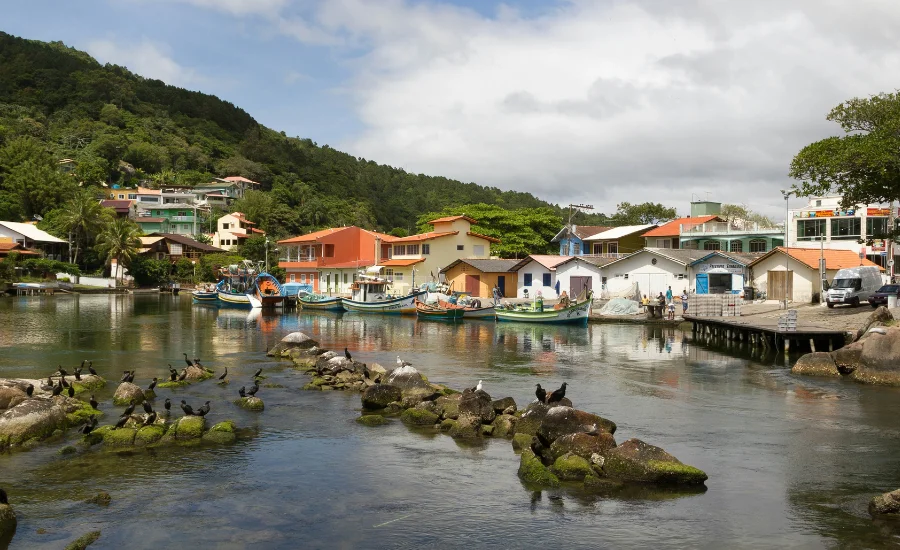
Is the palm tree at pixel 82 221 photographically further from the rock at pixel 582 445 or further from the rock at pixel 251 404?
the rock at pixel 582 445

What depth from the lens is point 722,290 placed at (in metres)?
54.3

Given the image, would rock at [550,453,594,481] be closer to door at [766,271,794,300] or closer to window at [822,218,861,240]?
door at [766,271,794,300]

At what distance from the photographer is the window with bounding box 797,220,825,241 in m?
61.2

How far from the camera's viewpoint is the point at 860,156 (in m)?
33.4

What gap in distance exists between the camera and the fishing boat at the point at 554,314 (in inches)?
1943

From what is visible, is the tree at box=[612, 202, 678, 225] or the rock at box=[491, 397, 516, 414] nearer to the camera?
the rock at box=[491, 397, 516, 414]

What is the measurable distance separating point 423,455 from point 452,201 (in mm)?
134767

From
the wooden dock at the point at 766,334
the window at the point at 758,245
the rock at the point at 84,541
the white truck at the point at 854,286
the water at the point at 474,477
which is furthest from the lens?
the window at the point at 758,245

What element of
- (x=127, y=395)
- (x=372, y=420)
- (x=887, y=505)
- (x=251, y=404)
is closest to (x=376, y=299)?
(x=127, y=395)

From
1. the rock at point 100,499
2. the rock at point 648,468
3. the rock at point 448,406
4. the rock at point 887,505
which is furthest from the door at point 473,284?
the rock at point 887,505

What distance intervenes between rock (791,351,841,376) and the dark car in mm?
11964

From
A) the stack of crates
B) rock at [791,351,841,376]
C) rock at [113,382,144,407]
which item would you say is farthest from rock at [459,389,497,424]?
the stack of crates

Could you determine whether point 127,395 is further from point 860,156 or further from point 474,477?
point 860,156

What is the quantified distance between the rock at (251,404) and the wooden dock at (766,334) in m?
24.5
